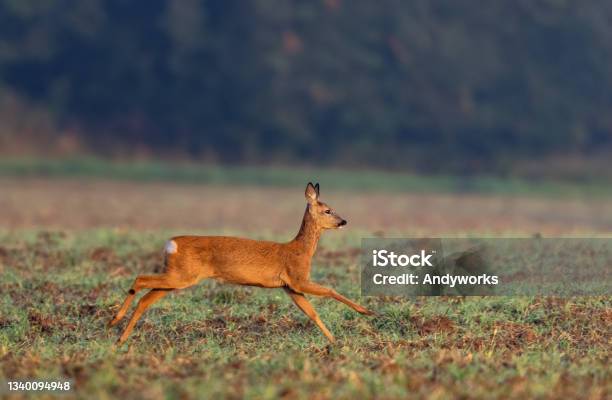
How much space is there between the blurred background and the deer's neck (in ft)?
144

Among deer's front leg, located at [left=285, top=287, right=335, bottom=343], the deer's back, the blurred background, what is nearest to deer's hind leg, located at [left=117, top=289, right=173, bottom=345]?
the deer's back

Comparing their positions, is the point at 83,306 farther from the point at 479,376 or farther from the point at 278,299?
the point at 479,376

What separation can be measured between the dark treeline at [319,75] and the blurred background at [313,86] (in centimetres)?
10

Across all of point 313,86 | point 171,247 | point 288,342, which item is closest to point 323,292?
point 288,342

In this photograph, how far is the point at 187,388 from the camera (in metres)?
8.17

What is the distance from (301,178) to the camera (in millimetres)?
52031

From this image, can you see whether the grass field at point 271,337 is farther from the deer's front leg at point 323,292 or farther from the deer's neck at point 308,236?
Answer: the deer's neck at point 308,236

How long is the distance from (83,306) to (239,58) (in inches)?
2141

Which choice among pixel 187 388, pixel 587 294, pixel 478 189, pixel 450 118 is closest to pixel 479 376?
pixel 187 388

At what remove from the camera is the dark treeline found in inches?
2499

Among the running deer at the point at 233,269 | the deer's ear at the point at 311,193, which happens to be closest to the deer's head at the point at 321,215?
the deer's ear at the point at 311,193

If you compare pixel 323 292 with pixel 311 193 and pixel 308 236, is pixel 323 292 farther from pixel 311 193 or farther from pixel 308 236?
pixel 311 193

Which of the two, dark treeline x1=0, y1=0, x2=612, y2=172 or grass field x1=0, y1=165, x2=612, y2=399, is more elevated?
dark treeline x1=0, y1=0, x2=612, y2=172

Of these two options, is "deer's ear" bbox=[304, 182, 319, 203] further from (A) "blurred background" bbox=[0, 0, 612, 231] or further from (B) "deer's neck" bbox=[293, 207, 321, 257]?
(A) "blurred background" bbox=[0, 0, 612, 231]
